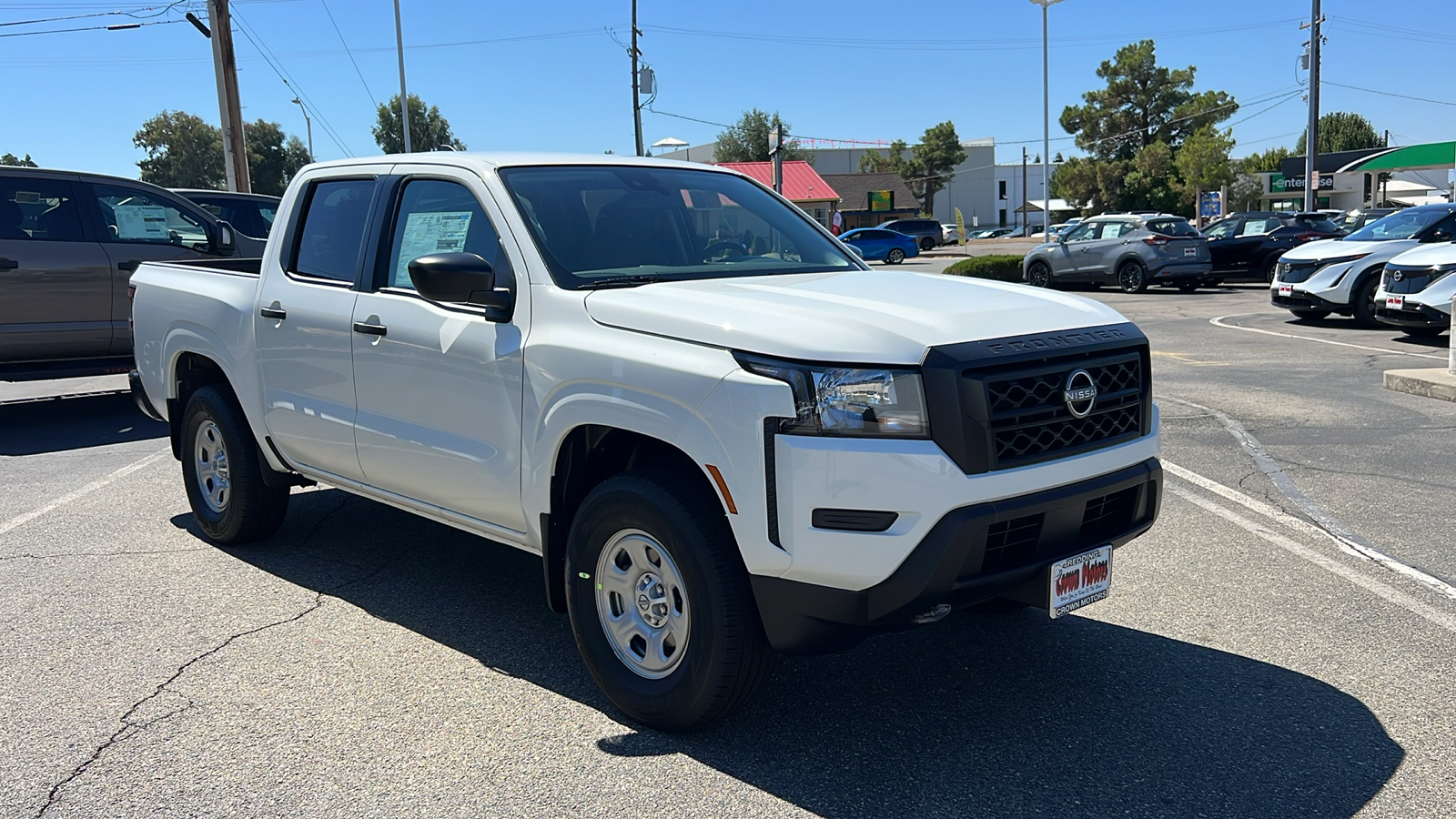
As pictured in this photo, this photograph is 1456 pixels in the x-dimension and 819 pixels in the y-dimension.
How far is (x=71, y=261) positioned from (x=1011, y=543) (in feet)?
31.6

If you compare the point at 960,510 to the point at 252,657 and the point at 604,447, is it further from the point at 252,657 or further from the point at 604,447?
the point at 252,657

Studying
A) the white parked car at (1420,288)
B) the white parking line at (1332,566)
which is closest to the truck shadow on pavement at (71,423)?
the white parking line at (1332,566)

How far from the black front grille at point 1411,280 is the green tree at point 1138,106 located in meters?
74.6

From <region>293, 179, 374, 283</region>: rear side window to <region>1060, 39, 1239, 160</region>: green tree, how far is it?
86.2 meters

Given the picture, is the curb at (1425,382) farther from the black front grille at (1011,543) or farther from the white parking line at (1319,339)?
the black front grille at (1011,543)

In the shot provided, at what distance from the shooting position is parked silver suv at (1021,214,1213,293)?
23391 mm

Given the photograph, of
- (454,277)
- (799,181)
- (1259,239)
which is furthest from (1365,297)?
(799,181)

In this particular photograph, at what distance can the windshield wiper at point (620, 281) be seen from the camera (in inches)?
163

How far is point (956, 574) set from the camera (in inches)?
131

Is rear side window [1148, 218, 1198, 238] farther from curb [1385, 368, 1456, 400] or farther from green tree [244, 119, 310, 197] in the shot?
green tree [244, 119, 310, 197]

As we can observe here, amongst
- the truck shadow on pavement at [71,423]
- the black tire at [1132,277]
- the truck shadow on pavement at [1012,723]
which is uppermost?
the black tire at [1132,277]

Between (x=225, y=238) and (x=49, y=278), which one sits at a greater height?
(x=225, y=238)

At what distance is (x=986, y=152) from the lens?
403ft

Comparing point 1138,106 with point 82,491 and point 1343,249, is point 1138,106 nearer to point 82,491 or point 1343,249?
point 1343,249
